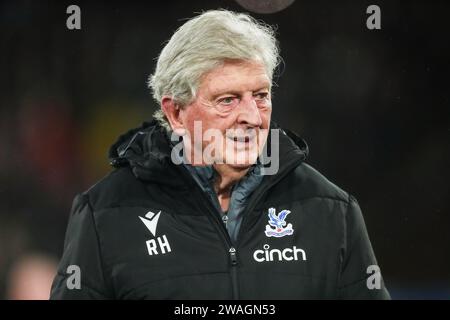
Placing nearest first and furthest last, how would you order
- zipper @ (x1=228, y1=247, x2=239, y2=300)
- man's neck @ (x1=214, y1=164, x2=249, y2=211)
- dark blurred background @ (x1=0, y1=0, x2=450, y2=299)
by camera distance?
zipper @ (x1=228, y1=247, x2=239, y2=300)
man's neck @ (x1=214, y1=164, x2=249, y2=211)
dark blurred background @ (x1=0, y1=0, x2=450, y2=299)

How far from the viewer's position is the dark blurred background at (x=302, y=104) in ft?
15.6

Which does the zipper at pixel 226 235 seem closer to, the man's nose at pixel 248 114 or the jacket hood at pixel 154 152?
the jacket hood at pixel 154 152

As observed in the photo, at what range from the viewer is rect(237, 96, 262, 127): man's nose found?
206 cm

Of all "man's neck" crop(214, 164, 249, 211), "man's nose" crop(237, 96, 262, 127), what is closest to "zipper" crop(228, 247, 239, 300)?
"man's neck" crop(214, 164, 249, 211)

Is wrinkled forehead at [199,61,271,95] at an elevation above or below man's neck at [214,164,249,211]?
above

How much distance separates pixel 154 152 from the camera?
7.01 feet

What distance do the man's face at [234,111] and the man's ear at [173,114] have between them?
9cm

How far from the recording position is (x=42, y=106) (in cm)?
502

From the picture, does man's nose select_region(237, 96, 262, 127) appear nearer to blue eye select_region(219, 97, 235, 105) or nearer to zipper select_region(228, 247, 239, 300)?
blue eye select_region(219, 97, 235, 105)

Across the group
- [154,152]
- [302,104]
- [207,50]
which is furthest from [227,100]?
[302,104]

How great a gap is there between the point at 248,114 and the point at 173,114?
10.1 inches

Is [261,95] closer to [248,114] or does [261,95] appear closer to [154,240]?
[248,114]

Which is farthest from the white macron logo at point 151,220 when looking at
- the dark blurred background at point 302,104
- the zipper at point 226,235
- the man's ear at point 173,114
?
the dark blurred background at point 302,104

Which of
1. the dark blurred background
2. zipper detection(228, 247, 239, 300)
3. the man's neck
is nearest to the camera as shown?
zipper detection(228, 247, 239, 300)
